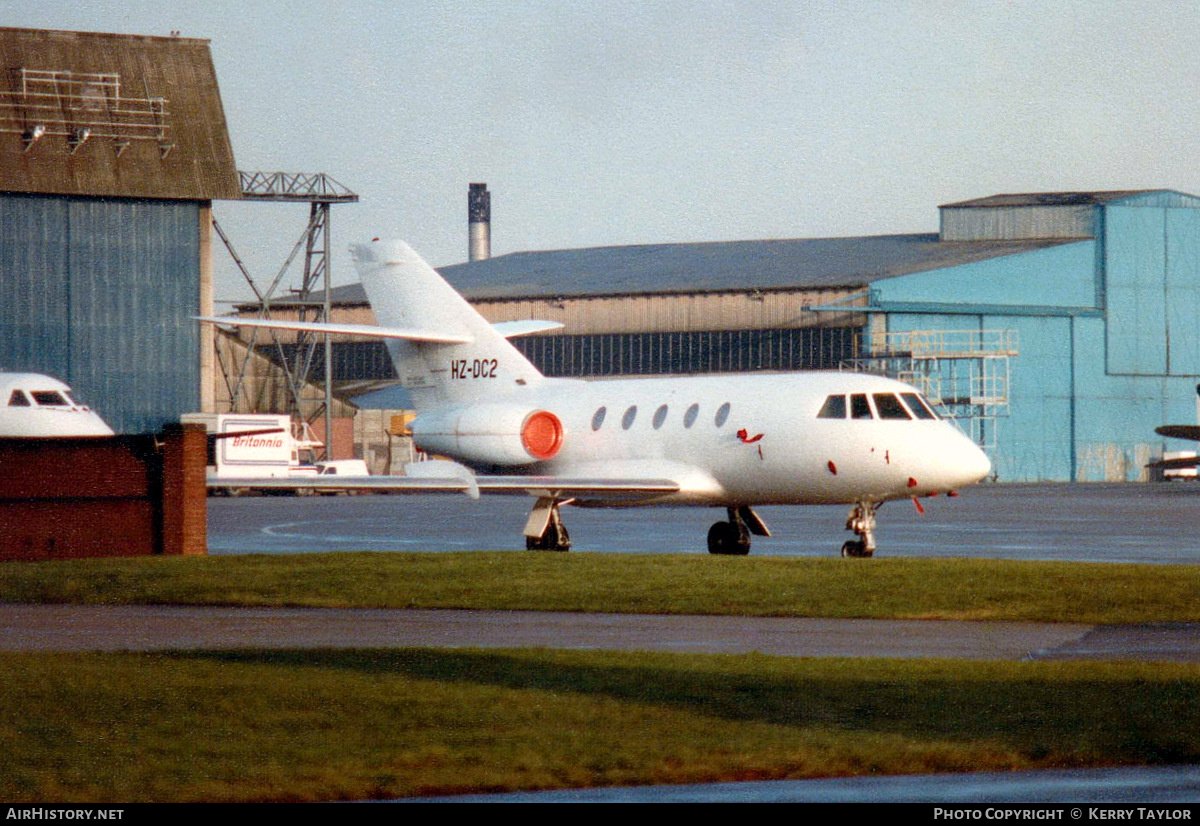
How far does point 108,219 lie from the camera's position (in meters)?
53.2

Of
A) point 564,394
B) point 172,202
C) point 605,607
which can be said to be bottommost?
point 605,607

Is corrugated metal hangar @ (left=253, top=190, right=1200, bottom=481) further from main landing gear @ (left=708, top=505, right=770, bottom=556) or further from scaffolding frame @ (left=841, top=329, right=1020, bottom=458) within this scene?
main landing gear @ (left=708, top=505, right=770, bottom=556)

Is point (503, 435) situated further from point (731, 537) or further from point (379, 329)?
point (731, 537)

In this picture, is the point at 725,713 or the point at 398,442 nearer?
the point at 725,713

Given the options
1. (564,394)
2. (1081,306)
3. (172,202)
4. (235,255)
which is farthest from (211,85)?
(1081,306)

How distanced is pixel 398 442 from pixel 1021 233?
28.0 meters

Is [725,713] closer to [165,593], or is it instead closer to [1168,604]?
[1168,604]

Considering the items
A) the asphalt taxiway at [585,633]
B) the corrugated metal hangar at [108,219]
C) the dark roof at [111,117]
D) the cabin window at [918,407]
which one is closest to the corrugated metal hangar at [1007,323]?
the dark roof at [111,117]

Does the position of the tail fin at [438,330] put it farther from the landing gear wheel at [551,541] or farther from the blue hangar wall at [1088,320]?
the blue hangar wall at [1088,320]

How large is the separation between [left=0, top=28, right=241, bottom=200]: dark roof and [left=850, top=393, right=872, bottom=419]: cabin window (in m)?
33.5

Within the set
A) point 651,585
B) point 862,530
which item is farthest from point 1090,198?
point 651,585

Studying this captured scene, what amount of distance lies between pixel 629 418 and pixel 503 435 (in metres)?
1.96

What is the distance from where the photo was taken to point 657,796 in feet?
26.0

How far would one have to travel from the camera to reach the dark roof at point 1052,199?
76000mm
